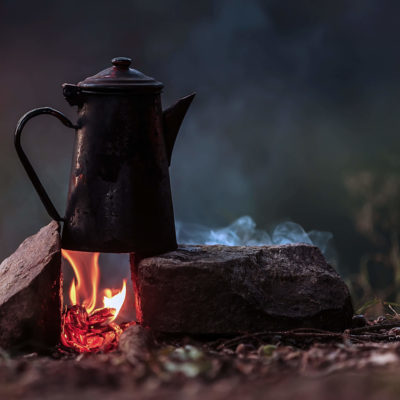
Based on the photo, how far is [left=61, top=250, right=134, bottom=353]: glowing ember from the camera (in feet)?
10.8

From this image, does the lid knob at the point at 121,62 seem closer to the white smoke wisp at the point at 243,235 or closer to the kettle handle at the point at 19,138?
the kettle handle at the point at 19,138

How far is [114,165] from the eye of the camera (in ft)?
10.4

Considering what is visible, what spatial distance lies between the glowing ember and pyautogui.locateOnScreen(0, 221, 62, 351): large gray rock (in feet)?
0.61

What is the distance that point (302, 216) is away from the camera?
6.55 m

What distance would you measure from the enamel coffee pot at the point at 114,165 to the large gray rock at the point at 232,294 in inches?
7.3

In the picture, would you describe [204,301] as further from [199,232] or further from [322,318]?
[199,232]

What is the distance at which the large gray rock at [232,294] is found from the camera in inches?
122

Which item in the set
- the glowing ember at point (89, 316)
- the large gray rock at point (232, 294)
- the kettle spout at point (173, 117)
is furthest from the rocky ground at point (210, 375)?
the kettle spout at point (173, 117)

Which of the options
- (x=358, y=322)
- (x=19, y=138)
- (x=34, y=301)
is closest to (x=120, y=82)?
(x=19, y=138)

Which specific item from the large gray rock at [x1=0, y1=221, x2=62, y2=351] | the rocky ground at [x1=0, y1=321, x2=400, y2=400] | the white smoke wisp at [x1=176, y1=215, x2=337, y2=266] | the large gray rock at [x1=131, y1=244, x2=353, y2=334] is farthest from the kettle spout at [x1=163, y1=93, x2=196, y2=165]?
the white smoke wisp at [x1=176, y1=215, x2=337, y2=266]

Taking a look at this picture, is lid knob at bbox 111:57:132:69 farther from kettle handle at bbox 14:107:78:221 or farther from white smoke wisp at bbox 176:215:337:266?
white smoke wisp at bbox 176:215:337:266

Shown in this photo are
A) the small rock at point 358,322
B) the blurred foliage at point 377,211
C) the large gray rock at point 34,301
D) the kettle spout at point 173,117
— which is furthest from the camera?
the blurred foliage at point 377,211

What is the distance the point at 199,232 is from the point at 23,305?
2.03 m

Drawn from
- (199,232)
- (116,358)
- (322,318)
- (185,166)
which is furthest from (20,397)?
(185,166)
